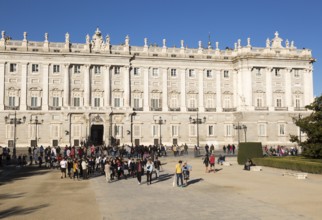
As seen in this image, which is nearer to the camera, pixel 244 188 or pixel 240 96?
pixel 244 188

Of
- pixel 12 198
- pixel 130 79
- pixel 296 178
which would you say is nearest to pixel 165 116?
pixel 130 79

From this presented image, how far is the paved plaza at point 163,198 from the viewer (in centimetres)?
1545

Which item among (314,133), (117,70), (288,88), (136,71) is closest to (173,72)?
(136,71)

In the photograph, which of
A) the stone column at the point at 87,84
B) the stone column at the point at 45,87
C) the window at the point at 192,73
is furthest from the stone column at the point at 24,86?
the window at the point at 192,73

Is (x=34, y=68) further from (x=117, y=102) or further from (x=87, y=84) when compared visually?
(x=117, y=102)

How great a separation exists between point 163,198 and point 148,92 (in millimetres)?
46025

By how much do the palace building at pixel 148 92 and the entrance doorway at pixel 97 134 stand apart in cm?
17

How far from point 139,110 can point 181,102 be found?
751 centimetres

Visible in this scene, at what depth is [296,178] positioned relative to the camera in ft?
88.8

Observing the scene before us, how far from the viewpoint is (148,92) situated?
212 ft

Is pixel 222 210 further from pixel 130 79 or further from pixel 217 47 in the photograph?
pixel 217 47

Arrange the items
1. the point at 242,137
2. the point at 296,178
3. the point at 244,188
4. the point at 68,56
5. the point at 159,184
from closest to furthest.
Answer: the point at 244,188 → the point at 159,184 → the point at 296,178 → the point at 68,56 → the point at 242,137

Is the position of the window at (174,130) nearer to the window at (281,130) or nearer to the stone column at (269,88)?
the stone column at (269,88)

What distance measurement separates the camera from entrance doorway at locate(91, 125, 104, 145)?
62.0 m
